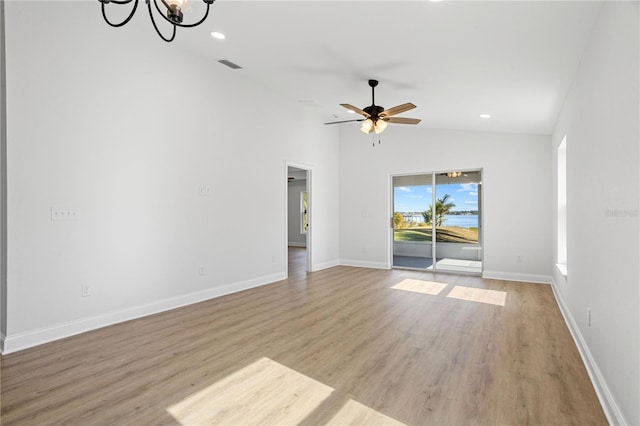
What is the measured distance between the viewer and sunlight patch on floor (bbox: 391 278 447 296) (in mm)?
5152

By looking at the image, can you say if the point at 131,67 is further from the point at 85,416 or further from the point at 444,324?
the point at 444,324

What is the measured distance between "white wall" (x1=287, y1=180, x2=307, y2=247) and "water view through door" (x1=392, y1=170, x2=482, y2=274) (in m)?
5.59

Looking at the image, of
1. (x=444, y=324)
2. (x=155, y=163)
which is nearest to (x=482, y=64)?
(x=444, y=324)

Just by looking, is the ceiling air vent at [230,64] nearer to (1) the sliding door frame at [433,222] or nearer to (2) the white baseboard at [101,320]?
(2) the white baseboard at [101,320]

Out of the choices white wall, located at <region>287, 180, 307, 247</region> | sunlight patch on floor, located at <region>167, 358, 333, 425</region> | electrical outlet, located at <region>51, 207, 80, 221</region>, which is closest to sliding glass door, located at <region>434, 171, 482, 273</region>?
sunlight patch on floor, located at <region>167, 358, 333, 425</region>

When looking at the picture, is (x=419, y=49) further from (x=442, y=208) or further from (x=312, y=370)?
(x=442, y=208)

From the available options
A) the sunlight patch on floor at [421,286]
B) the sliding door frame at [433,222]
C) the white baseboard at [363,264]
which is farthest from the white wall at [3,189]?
the sliding door frame at [433,222]

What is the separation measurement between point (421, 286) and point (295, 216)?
25.5 feet

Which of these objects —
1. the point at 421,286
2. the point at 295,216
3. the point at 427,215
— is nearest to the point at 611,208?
the point at 421,286

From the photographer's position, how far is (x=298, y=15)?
3051 mm

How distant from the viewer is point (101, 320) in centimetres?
349

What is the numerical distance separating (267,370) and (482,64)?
11.6 ft

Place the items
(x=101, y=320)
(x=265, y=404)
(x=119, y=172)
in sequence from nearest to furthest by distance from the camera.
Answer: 1. (x=265, y=404)
2. (x=101, y=320)
3. (x=119, y=172)

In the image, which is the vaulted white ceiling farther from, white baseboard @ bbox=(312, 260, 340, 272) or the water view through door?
white baseboard @ bbox=(312, 260, 340, 272)
